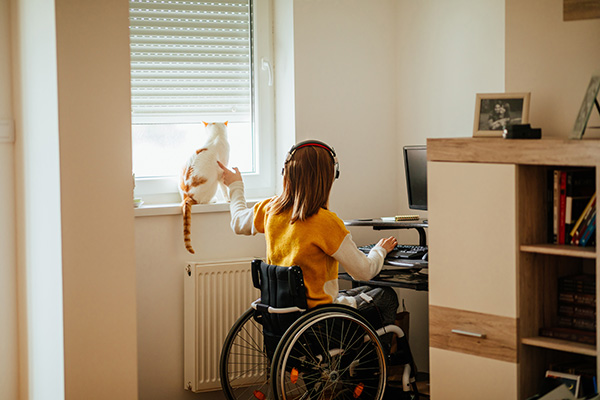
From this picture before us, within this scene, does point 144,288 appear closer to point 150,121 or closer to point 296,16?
point 150,121

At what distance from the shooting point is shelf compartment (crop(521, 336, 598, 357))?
90.1 inches

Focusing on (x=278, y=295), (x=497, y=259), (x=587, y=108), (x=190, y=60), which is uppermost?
(x=190, y=60)

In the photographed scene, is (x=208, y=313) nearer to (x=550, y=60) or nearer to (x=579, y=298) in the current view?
(x=579, y=298)

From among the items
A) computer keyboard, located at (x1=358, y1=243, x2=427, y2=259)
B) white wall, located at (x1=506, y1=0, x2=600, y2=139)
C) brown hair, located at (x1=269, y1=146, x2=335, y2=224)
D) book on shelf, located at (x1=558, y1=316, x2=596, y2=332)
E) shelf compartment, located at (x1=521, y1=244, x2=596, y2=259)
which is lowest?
book on shelf, located at (x1=558, y1=316, x2=596, y2=332)

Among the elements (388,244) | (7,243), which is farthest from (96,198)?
(388,244)

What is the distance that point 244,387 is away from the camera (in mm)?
3451

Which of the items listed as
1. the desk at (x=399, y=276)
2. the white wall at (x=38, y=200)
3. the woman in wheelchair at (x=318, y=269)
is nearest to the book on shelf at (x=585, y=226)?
the desk at (x=399, y=276)

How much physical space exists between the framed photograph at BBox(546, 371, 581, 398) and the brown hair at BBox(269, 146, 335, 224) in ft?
3.34

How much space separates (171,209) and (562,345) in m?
1.75

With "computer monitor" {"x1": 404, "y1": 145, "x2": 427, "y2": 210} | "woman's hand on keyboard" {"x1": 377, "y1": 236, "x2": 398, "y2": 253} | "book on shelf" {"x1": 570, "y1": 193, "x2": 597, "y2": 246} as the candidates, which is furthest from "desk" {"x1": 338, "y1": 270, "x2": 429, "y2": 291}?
"book on shelf" {"x1": 570, "y1": 193, "x2": 597, "y2": 246}

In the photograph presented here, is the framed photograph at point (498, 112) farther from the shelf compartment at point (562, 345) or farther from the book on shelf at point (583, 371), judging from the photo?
the book on shelf at point (583, 371)

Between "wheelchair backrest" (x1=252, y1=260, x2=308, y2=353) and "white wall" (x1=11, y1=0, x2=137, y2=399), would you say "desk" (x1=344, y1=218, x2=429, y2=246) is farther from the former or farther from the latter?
"white wall" (x1=11, y1=0, x2=137, y2=399)

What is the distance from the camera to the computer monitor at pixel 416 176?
3268 millimetres

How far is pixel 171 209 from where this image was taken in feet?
10.4
